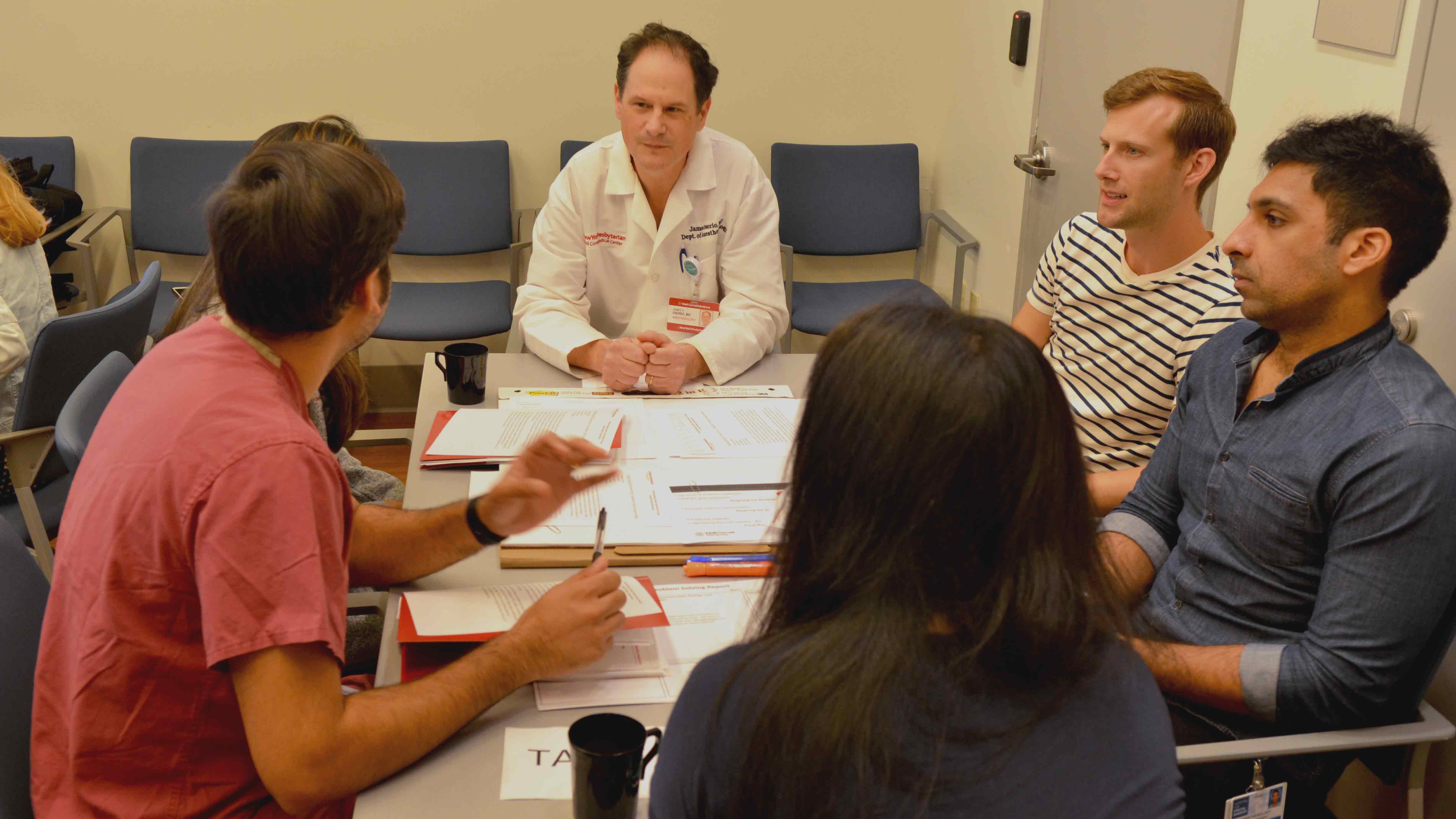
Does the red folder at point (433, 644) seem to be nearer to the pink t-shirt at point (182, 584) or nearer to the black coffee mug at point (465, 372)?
the pink t-shirt at point (182, 584)

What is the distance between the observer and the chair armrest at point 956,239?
3.93 m

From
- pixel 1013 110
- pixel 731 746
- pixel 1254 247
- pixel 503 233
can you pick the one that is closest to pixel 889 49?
pixel 1013 110

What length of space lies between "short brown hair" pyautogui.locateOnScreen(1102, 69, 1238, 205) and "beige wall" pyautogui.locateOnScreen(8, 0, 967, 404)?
1.95 metres

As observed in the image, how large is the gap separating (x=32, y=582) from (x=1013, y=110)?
3.28m

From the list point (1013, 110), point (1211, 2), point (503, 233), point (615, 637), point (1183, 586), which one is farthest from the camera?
point (503, 233)

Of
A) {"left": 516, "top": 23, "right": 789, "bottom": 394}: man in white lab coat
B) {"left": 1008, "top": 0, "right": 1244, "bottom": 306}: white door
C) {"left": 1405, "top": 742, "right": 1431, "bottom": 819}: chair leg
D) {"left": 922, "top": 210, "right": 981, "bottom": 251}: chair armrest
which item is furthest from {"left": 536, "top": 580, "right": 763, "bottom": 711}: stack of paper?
{"left": 922, "top": 210, "right": 981, "bottom": 251}: chair armrest

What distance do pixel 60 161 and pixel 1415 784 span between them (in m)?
4.20

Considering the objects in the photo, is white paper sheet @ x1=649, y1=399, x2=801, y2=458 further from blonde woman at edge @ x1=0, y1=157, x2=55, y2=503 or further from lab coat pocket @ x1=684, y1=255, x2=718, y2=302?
blonde woman at edge @ x1=0, y1=157, x2=55, y2=503

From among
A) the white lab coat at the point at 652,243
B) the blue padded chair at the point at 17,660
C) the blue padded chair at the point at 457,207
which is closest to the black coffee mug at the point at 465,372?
the white lab coat at the point at 652,243

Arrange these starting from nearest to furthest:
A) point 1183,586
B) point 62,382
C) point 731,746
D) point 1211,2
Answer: point 731,746 → point 1183,586 → point 62,382 → point 1211,2

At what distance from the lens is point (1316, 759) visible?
4.64ft

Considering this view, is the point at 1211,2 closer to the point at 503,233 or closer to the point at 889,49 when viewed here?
the point at 889,49

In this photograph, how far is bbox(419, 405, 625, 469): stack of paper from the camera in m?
1.80

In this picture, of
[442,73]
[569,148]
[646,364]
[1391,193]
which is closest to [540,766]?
[646,364]
